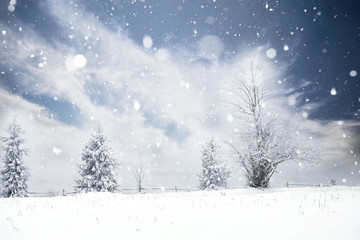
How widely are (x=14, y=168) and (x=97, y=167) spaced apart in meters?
9.58

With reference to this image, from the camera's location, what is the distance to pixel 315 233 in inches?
270

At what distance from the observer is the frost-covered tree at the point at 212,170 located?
41938mm

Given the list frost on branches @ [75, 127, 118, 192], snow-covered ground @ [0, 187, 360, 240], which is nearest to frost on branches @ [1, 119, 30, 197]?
frost on branches @ [75, 127, 118, 192]

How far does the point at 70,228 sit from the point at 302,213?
23.3 feet

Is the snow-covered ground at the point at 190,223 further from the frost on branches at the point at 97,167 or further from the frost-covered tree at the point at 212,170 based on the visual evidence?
the frost-covered tree at the point at 212,170

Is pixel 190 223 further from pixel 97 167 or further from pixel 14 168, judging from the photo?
pixel 14 168

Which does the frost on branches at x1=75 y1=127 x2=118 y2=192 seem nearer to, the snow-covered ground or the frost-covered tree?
the frost-covered tree

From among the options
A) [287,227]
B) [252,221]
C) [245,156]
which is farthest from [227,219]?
[245,156]

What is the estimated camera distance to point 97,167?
34188 millimetres

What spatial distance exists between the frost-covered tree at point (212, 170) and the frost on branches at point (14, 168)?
24.7 metres

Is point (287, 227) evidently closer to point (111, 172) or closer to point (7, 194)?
point (111, 172)

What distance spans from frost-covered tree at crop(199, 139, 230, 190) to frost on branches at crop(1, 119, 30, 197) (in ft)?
81.1

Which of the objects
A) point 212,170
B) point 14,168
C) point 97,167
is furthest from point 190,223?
point 212,170

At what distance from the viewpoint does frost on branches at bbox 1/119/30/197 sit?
31.7m
